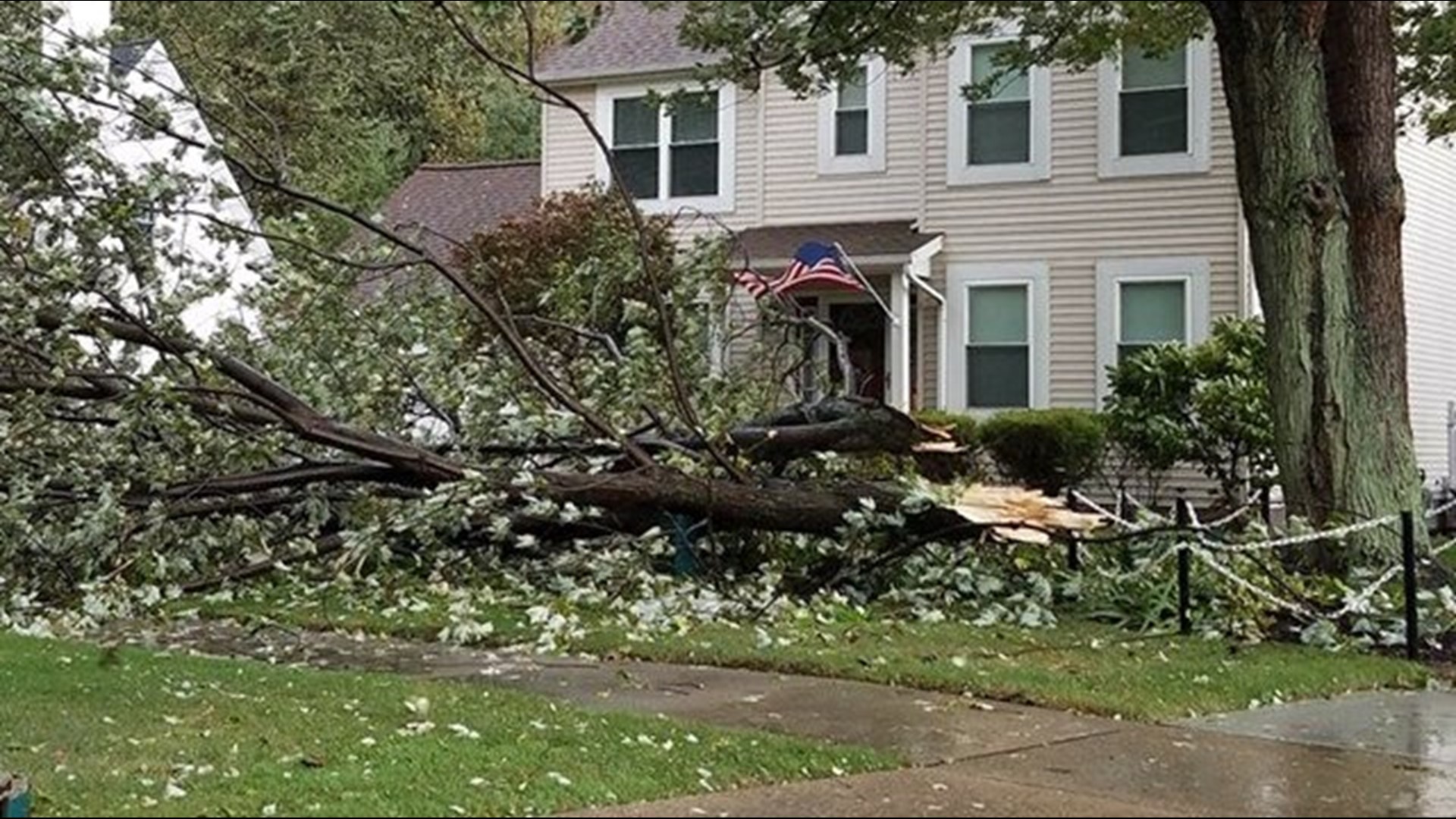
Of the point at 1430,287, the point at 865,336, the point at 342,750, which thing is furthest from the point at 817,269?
the point at 342,750

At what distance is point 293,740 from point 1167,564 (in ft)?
18.4

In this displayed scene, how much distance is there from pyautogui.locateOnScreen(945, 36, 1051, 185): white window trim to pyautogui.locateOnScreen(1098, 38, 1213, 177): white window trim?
603 mm

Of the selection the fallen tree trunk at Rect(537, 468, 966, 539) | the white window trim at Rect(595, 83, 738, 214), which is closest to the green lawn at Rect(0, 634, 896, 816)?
the fallen tree trunk at Rect(537, 468, 966, 539)

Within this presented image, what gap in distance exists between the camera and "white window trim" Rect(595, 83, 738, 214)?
63.8 feet

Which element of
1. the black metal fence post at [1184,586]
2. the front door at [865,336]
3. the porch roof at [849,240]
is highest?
the porch roof at [849,240]

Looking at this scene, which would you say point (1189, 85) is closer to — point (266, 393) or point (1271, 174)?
point (1271, 174)

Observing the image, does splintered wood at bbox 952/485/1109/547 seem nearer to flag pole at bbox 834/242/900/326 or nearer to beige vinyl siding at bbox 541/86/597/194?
flag pole at bbox 834/242/900/326

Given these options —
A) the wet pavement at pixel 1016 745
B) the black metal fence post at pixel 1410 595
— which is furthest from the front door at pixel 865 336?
the wet pavement at pixel 1016 745

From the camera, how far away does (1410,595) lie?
8.42 metres

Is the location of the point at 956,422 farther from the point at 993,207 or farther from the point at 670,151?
the point at 670,151

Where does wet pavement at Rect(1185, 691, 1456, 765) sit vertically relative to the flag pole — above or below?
below

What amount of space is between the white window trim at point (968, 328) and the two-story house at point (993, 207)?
25mm

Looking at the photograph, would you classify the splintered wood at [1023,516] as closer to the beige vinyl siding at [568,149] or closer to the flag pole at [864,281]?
the flag pole at [864,281]

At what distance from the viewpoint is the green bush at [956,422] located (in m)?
16.2
